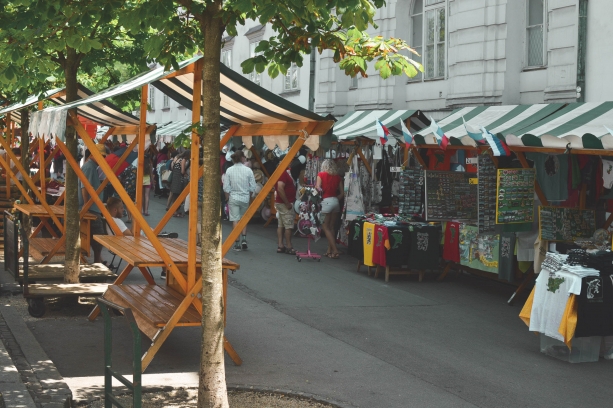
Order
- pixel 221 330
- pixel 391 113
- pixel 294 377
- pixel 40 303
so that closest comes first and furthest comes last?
pixel 221 330 → pixel 294 377 → pixel 40 303 → pixel 391 113

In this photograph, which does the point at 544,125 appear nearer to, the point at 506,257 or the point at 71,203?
the point at 506,257

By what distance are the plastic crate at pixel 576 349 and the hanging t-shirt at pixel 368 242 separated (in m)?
4.79

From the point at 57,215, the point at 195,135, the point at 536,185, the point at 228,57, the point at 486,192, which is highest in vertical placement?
the point at 228,57

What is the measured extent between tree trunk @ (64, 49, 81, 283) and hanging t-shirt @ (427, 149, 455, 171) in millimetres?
Answer: 6697

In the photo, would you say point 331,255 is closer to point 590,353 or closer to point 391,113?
point 391,113

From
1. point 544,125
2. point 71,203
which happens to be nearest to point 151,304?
point 71,203

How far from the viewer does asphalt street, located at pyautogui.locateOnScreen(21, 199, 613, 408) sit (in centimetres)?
774

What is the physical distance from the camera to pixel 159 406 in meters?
6.90

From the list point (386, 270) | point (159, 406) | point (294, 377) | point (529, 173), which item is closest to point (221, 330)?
point (159, 406)

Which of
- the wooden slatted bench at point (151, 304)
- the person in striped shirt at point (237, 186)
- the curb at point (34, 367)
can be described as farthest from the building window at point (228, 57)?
the wooden slatted bench at point (151, 304)

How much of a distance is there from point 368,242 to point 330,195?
7.65 feet

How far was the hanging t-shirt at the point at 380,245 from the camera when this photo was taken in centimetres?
1363

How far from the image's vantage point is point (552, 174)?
39.0ft

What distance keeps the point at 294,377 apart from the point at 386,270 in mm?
6059
